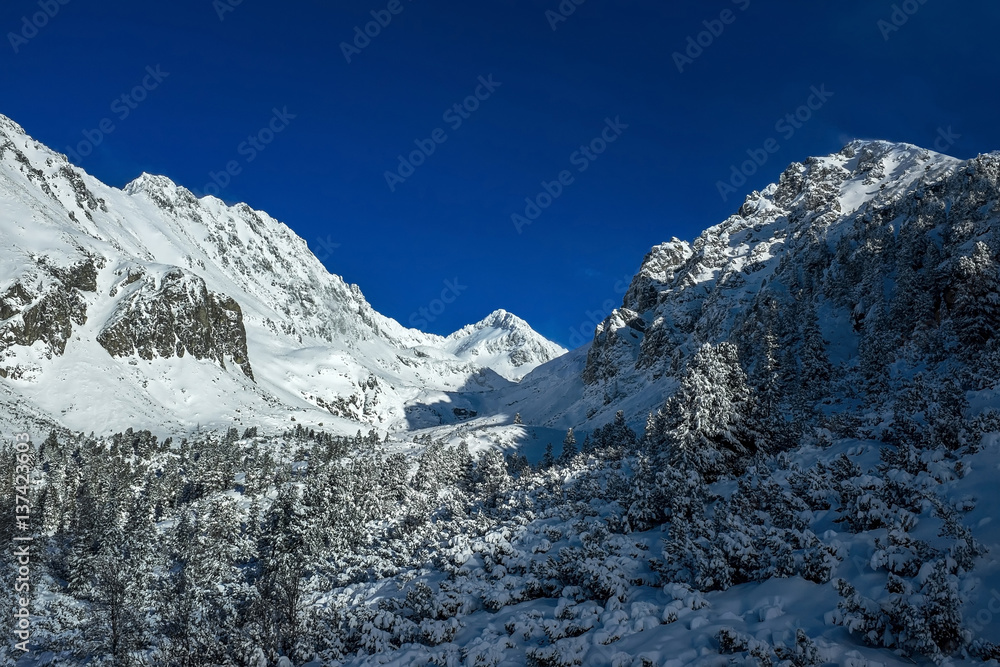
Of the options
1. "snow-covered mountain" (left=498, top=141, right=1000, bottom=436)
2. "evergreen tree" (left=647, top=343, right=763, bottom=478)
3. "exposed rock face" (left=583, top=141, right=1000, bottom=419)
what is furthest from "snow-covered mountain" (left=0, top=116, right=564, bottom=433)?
"evergreen tree" (left=647, top=343, right=763, bottom=478)

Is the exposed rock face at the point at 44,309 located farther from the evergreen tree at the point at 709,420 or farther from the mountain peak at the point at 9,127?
the evergreen tree at the point at 709,420

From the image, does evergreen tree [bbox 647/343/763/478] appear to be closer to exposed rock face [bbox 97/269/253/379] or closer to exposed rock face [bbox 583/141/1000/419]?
exposed rock face [bbox 583/141/1000/419]

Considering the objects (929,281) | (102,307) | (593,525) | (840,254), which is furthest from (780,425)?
(102,307)

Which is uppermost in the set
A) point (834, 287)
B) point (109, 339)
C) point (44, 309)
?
point (44, 309)

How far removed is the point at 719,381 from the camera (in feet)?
101

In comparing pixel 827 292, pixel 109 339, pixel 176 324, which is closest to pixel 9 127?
pixel 176 324

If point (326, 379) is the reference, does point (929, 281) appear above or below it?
below

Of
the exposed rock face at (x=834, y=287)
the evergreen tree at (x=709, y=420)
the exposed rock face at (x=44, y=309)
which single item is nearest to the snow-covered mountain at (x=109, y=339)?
the exposed rock face at (x=44, y=309)

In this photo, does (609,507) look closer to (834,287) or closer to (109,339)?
(834,287)

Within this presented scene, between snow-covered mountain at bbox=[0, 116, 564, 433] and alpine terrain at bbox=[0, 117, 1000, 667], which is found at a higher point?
snow-covered mountain at bbox=[0, 116, 564, 433]

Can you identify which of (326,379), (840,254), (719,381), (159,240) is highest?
(159,240)

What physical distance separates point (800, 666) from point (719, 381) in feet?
74.0

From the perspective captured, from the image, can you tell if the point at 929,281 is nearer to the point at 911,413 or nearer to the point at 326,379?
the point at 911,413

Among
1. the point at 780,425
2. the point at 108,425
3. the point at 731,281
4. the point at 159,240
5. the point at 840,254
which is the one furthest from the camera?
the point at 159,240
